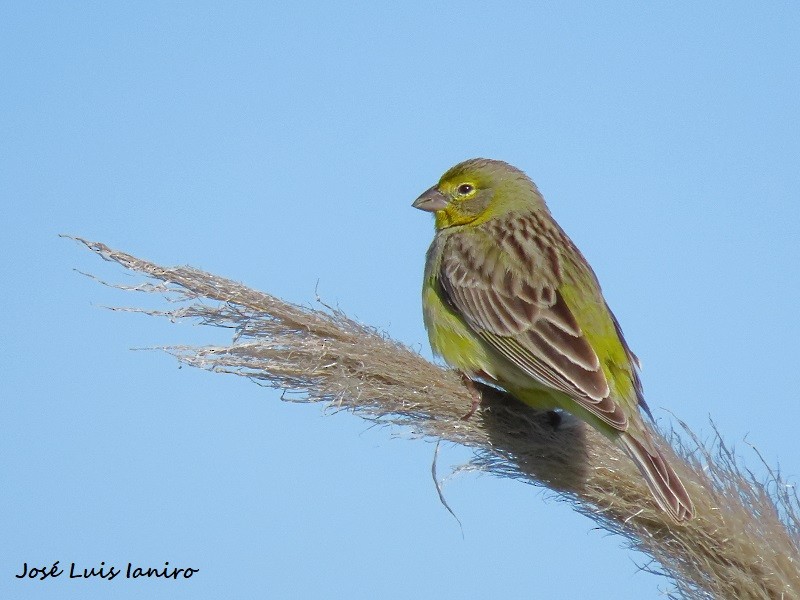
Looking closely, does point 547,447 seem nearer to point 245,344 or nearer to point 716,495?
point 716,495

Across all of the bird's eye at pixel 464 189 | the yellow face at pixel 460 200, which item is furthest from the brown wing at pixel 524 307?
the bird's eye at pixel 464 189

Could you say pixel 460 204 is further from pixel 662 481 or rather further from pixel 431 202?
pixel 662 481

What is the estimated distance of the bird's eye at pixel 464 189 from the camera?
19.4 feet

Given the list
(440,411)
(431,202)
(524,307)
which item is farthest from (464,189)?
(440,411)

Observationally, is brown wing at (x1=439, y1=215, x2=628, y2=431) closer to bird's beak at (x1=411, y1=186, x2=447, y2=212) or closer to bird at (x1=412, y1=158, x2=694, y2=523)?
bird at (x1=412, y1=158, x2=694, y2=523)

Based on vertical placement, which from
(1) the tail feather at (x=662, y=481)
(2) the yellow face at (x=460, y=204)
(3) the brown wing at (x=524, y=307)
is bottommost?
(1) the tail feather at (x=662, y=481)

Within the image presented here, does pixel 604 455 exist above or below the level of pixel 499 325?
below

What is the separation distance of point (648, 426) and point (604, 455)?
0.32 m

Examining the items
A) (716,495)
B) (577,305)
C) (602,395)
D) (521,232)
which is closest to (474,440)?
(602,395)

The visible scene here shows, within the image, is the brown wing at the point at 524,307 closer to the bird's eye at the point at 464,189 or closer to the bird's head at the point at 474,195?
the bird's head at the point at 474,195

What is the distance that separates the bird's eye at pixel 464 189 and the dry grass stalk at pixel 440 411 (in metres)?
2.01

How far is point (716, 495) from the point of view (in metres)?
3.45

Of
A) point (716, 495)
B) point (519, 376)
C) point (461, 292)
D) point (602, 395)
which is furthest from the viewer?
point (461, 292)

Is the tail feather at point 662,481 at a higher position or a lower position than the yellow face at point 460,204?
lower
